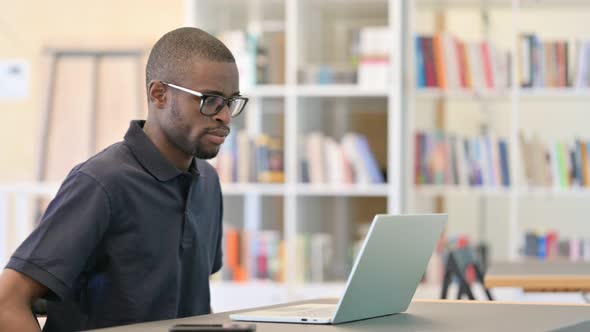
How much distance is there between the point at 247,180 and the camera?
5297mm

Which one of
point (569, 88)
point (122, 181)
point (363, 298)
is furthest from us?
point (569, 88)

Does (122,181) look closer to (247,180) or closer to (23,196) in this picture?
(247,180)

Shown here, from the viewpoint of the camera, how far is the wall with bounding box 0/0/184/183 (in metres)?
6.53

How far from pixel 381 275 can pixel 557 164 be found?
11.4 feet

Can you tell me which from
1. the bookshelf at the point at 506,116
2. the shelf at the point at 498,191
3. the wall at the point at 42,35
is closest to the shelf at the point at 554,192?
the shelf at the point at 498,191

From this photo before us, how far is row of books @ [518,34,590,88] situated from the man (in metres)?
3.23

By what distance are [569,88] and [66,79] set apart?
122 inches

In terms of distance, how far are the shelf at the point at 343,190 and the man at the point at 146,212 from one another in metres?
2.86

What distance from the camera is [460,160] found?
5.27 meters

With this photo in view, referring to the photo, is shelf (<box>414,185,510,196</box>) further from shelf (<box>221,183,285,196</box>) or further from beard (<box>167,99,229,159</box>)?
beard (<box>167,99,229,159</box>)

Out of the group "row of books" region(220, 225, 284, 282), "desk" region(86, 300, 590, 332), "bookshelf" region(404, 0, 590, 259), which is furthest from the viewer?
"bookshelf" region(404, 0, 590, 259)

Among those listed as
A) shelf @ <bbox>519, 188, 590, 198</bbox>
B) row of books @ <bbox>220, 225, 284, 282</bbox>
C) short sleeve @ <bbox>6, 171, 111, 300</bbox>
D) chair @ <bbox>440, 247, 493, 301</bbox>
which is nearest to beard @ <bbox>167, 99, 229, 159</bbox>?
short sleeve @ <bbox>6, 171, 111, 300</bbox>

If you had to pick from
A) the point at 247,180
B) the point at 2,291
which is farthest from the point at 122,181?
the point at 247,180

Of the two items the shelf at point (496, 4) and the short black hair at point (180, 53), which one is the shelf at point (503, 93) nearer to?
the shelf at point (496, 4)
